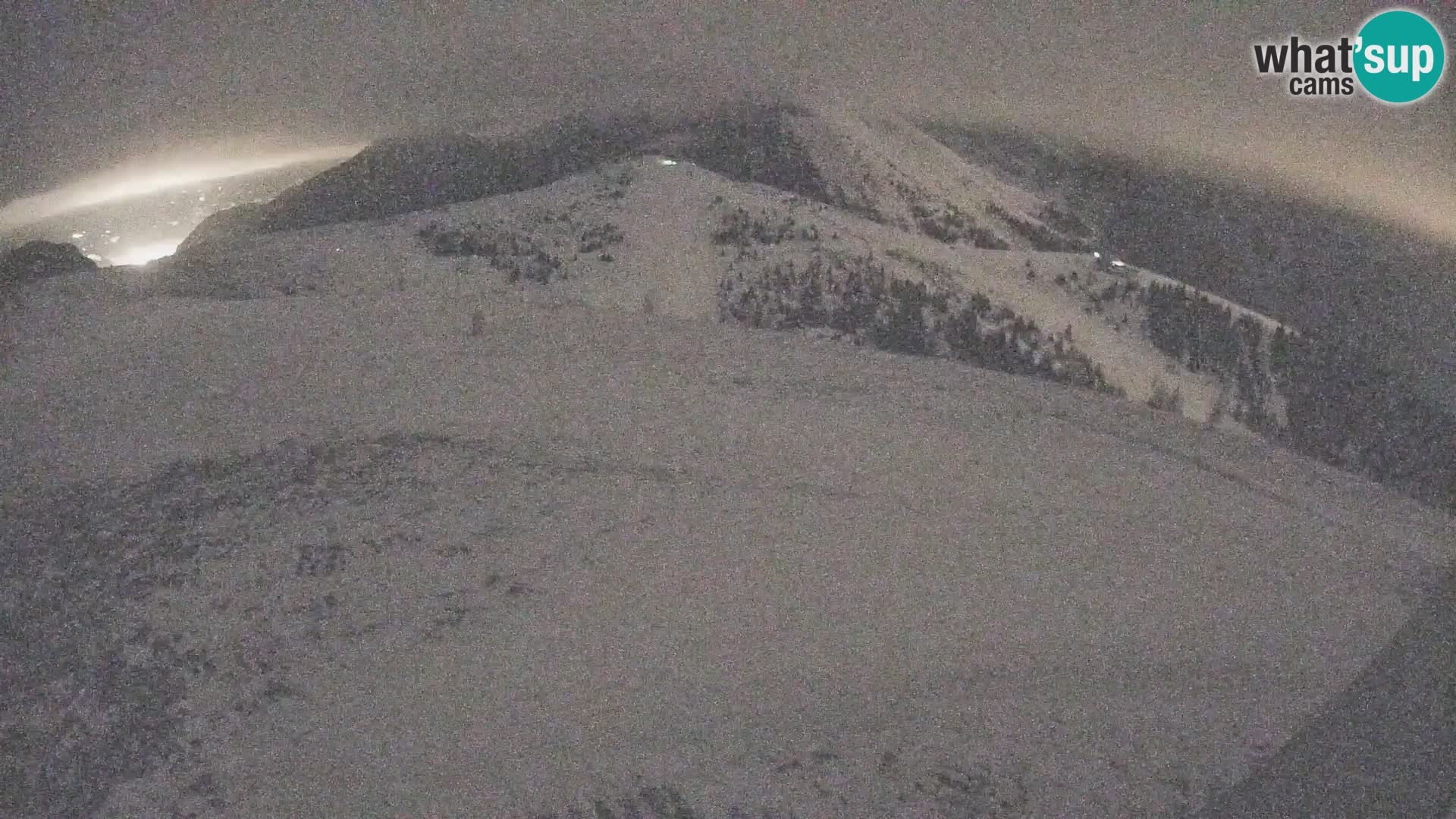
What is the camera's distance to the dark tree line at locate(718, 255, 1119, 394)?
4.52 meters

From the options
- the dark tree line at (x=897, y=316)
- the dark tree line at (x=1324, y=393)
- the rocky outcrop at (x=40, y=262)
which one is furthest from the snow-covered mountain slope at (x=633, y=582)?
the rocky outcrop at (x=40, y=262)

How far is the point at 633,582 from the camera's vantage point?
2594mm

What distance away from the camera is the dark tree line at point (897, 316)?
4516mm

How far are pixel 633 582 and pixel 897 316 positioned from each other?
267cm

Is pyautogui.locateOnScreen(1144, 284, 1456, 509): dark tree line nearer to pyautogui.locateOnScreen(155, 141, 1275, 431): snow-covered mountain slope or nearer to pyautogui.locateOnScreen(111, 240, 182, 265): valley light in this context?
pyautogui.locateOnScreen(155, 141, 1275, 431): snow-covered mountain slope

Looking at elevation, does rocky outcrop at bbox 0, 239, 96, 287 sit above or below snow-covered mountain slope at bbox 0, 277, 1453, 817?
above

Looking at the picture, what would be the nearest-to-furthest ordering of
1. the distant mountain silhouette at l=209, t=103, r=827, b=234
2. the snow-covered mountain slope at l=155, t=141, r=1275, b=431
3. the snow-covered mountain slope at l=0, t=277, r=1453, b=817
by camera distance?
the snow-covered mountain slope at l=0, t=277, r=1453, b=817 → the snow-covered mountain slope at l=155, t=141, r=1275, b=431 → the distant mountain silhouette at l=209, t=103, r=827, b=234

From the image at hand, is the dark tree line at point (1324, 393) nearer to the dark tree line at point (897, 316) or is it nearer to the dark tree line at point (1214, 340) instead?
the dark tree line at point (1214, 340)

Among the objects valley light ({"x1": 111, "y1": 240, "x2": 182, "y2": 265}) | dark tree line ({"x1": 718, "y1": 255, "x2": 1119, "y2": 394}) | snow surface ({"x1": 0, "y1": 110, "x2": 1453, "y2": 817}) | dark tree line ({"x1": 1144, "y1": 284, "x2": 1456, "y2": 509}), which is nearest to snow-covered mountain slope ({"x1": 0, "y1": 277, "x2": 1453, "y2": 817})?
snow surface ({"x1": 0, "y1": 110, "x2": 1453, "y2": 817})

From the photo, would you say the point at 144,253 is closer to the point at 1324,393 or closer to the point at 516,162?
the point at 516,162

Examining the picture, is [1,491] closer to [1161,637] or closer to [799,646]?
[799,646]

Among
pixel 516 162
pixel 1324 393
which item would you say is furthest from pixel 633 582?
pixel 516 162

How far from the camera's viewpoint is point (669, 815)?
2047mm

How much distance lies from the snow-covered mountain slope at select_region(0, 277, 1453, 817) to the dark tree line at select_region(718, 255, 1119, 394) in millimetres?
718
